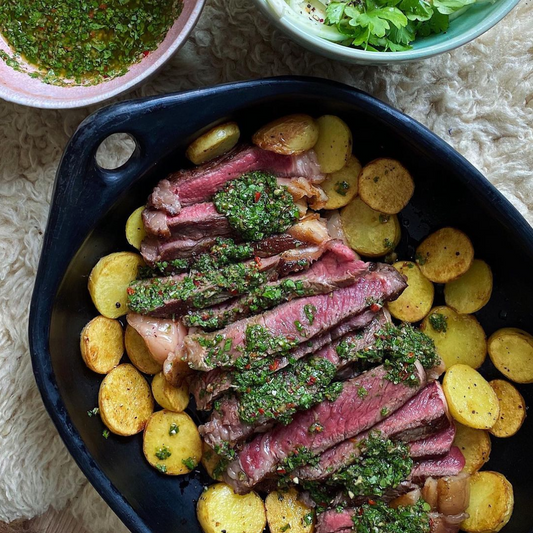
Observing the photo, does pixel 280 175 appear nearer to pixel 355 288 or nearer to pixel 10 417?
pixel 355 288

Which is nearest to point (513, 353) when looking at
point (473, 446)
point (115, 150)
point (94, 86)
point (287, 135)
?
point (473, 446)

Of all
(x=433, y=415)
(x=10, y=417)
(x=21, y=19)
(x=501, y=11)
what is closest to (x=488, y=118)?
(x=501, y=11)

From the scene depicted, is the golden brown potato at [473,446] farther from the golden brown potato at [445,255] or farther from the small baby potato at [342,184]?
the small baby potato at [342,184]

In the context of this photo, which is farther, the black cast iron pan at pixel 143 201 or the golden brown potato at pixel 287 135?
the golden brown potato at pixel 287 135

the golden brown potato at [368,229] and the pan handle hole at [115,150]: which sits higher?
the pan handle hole at [115,150]

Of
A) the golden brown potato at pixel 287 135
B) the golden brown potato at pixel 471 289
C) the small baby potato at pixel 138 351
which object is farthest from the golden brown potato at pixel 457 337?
the small baby potato at pixel 138 351

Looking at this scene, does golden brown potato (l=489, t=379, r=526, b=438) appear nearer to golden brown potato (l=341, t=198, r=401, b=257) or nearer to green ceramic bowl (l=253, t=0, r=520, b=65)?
golden brown potato (l=341, t=198, r=401, b=257)
